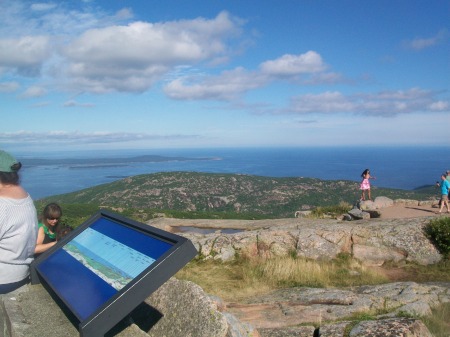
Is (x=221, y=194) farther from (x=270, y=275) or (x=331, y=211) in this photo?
(x=270, y=275)

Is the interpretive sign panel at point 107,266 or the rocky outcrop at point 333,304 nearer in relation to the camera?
the interpretive sign panel at point 107,266

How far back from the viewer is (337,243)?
1282 cm

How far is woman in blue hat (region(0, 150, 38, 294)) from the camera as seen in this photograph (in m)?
4.01

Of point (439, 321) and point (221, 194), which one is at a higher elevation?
point (439, 321)

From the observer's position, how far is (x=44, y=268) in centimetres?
424

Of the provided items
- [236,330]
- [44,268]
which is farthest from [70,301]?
[236,330]

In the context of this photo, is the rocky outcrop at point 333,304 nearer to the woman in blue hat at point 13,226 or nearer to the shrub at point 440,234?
the woman in blue hat at point 13,226

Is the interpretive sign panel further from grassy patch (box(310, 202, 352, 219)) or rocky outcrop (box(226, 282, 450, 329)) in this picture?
grassy patch (box(310, 202, 352, 219))

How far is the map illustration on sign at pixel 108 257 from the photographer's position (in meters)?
3.20

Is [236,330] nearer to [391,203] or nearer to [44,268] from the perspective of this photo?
[44,268]

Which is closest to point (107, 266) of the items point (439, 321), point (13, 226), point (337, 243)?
point (13, 226)

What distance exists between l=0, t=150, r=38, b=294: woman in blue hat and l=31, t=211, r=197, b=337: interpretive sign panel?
223 mm

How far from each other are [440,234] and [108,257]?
12.0 metres

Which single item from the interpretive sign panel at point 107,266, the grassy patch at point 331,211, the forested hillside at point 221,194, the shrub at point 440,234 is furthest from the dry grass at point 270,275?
the forested hillside at point 221,194
